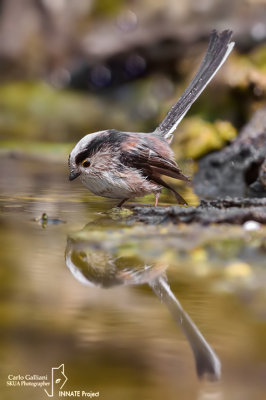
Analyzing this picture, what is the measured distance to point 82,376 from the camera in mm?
2748

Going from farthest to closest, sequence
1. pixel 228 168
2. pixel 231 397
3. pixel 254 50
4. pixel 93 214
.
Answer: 1. pixel 254 50
2. pixel 228 168
3. pixel 93 214
4. pixel 231 397

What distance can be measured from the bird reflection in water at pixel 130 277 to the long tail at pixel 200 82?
6.00 feet

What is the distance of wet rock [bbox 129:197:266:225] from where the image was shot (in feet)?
16.4

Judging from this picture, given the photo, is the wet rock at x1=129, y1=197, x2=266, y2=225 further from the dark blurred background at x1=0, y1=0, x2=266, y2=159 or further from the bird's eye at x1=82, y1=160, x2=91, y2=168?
the dark blurred background at x1=0, y1=0, x2=266, y2=159

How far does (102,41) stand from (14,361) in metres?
11.9

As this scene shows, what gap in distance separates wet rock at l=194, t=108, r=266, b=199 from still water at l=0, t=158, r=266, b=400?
219 cm

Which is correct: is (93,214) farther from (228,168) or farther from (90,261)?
(228,168)

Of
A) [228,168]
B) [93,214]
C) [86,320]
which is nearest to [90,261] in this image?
[86,320]

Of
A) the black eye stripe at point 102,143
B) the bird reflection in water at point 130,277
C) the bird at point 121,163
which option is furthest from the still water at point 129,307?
the black eye stripe at point 102,143

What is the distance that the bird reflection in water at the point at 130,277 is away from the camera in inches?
115

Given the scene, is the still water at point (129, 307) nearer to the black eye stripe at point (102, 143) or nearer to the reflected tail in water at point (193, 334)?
the reflected tail in water at point (193, 334)

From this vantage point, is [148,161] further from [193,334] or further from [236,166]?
[193,334]

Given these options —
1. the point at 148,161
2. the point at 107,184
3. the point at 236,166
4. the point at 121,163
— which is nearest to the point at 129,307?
the point at 107,184

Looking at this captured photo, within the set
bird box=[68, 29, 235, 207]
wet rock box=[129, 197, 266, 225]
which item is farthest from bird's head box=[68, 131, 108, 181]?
wet rock box=[129, 197, 266, 225]
